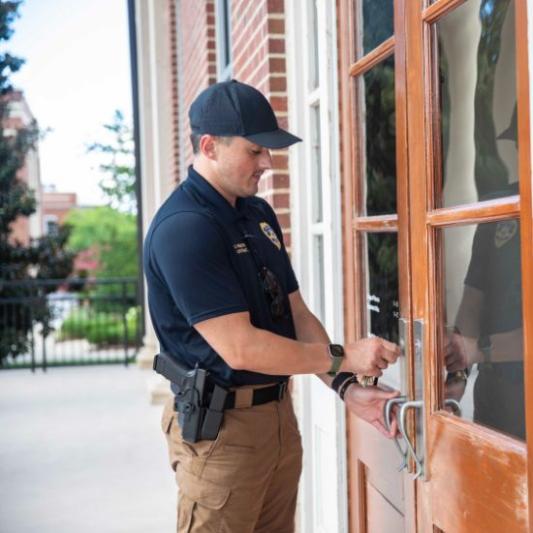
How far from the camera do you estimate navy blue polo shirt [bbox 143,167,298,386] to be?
2.16m

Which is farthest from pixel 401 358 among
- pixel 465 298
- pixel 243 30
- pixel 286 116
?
pixel 243 30

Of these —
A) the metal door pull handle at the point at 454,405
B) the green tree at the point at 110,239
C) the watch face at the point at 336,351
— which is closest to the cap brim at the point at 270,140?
the watch face at the point at 336,351

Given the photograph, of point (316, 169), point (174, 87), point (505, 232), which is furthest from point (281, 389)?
point (174, 87)

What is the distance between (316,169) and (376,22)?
95 centimetres

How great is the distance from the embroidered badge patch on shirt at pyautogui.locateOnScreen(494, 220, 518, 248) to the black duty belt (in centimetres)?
91

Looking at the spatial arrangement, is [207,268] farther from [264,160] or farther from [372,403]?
[372,403]

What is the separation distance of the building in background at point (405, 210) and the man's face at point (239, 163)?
1.35 feet

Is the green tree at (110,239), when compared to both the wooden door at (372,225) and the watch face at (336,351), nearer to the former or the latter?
the wooden door at (372,225)

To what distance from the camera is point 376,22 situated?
249 cm

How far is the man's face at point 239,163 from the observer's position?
2328 mm

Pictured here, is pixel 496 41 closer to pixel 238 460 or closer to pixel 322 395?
pixel 238 460

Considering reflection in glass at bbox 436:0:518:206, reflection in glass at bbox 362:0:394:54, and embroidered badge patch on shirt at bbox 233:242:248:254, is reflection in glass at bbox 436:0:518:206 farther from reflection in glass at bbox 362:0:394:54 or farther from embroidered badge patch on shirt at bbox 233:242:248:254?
embroidered badge patch on shirt at bbox 233:242:248:254

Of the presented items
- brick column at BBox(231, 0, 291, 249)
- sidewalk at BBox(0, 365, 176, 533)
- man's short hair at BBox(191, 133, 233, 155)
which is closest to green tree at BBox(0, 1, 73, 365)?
sidewalk at BBox(0, 365, 176, 533)

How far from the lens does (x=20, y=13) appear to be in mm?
14172
